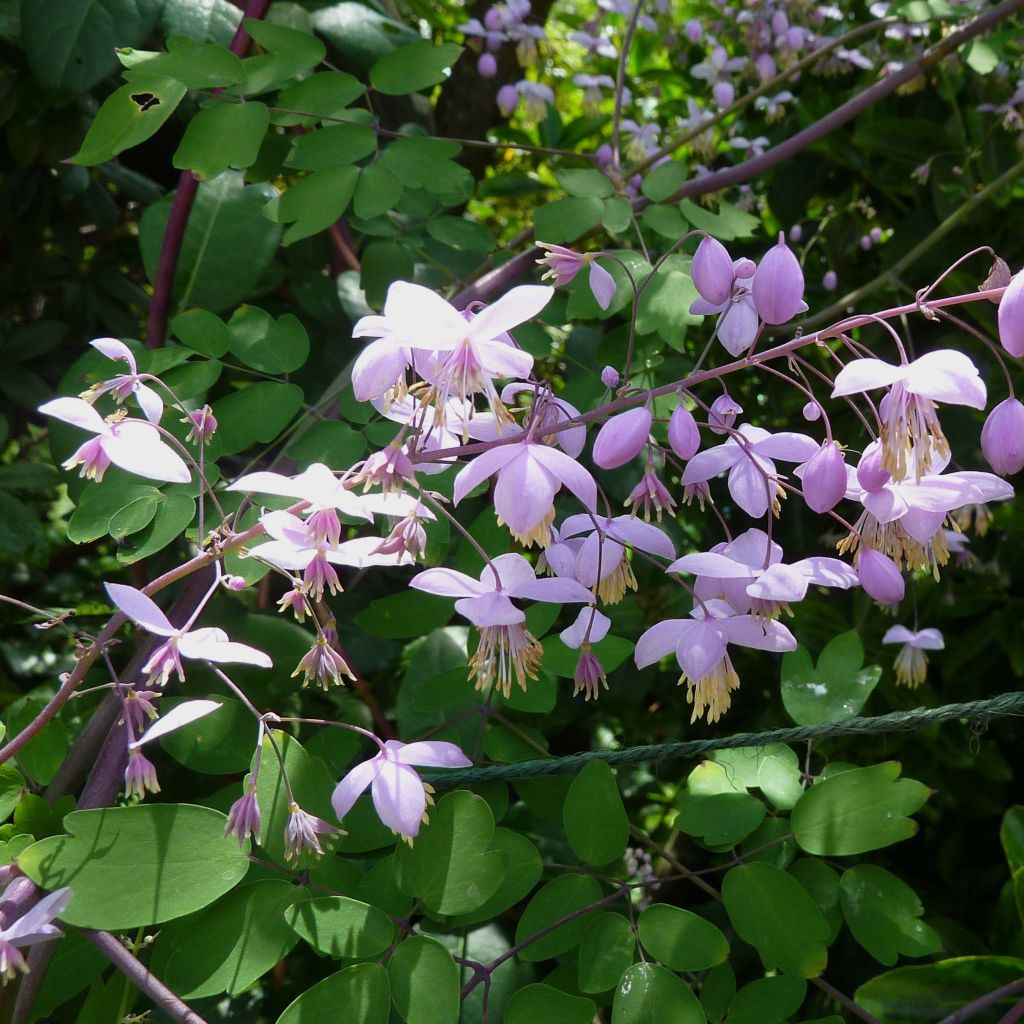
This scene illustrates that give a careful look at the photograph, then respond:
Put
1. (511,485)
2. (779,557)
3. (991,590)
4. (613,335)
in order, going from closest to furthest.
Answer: (511,485), (779,557), (613,335), (991,590)

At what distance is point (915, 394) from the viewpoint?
27.5 inches

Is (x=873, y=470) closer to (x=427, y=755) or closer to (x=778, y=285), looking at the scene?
(x=778, y=285)

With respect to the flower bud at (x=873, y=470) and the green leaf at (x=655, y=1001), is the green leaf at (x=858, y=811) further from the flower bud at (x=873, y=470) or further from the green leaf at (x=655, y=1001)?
the flower bud at (x=873, y=470)

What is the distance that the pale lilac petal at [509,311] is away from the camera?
0.64m

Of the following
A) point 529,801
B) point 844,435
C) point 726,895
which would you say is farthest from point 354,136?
point 844,435

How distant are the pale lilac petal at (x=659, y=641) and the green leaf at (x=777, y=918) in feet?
0.85

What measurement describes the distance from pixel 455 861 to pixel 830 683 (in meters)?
0.53

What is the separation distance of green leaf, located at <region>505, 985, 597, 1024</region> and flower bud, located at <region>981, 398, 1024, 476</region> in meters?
0.52

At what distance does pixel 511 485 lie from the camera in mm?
662

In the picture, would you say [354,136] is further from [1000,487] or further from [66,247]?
[66,247]

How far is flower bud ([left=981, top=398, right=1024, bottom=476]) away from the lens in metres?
0.69

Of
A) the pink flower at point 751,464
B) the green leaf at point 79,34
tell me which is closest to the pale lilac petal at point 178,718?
the pink flower at point 751,464

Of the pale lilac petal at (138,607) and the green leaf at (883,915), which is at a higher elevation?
the pale lilac petal at (138,607)

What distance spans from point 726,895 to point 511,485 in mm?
499
